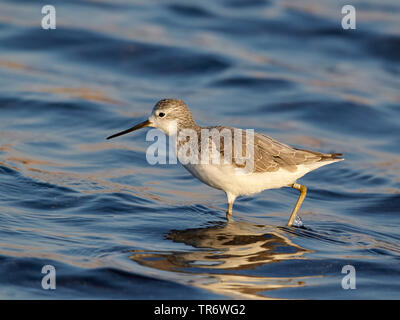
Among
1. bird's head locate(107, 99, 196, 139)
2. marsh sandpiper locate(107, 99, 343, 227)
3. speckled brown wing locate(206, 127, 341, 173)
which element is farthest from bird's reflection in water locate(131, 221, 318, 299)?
bird's head locate(107, 99, 196, 139)

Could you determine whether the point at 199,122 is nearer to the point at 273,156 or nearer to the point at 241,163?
the point at 273,156

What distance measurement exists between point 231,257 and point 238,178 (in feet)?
3.72

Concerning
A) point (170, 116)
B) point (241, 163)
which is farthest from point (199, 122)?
point (241, 163)

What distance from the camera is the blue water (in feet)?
24.8

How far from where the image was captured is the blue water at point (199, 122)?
24.8ft

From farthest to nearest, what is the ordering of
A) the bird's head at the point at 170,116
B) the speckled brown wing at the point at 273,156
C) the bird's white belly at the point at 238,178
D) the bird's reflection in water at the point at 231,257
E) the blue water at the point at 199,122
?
the bird's head at the point at 170,116 → the speckled brown wing at the point at 273,156 → the bird's white belly at the point at 238,178 → the blue water at the point at 199,122 → the bird's reflection in water at the point at 231,257

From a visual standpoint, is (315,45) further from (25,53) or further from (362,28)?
(25,53)

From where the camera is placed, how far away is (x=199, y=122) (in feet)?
42.5

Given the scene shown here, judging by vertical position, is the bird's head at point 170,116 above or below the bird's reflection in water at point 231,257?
above

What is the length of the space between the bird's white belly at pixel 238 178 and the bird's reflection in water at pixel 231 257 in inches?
20.6

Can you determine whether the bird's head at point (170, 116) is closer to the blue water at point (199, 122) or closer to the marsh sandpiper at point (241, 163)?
the marsh sandpiper at point (241, 163)

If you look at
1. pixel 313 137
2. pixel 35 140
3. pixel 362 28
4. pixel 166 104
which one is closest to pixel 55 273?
pixel 166 104

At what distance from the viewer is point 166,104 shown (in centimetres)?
903

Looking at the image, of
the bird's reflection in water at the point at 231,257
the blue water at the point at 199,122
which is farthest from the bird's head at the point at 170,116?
the bird's reflection in water at the point at 231,257
